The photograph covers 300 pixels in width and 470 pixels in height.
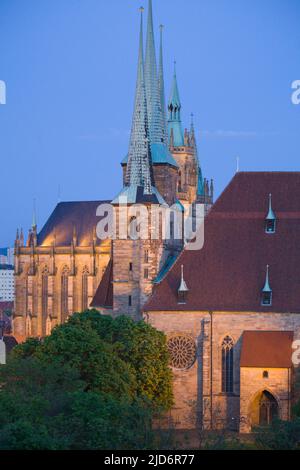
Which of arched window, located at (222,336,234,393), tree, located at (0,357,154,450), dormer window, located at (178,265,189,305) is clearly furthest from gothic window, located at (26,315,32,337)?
tree, located at (0,357,154,450)

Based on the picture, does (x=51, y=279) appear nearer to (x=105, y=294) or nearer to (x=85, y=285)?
(x=85, y=285)

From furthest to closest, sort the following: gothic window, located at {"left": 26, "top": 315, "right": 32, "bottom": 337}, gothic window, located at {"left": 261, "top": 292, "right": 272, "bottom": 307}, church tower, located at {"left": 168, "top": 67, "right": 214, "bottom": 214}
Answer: gothic window, located at {"left": 26, "top": 315, "right": 32, "bottom": 337} → church tower, located at {"left": 168, "top": 67, "right": 214, "bottom": 214} → gothic window, located at {"left": 261, "top": 292, "right": 272, "bottom": 307}

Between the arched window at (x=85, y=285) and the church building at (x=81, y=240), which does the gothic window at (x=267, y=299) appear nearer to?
the church building at (x=81, y=240)

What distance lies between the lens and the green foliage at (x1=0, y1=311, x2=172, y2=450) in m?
44.6

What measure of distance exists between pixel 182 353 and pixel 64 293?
46.9 m

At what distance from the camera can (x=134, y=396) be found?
188ft

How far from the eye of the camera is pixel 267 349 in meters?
61.9

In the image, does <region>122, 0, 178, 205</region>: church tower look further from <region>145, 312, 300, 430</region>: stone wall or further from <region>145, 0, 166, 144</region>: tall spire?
<region>145, 312, 300, 430</region>: stone wall

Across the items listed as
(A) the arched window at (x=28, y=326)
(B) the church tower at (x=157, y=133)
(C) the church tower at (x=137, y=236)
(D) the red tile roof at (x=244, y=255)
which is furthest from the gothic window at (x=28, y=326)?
(D) the red tile roof at (x=244, y=255)

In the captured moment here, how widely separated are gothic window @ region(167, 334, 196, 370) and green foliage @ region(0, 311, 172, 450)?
56.5 inches

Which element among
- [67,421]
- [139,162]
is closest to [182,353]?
[139,162]

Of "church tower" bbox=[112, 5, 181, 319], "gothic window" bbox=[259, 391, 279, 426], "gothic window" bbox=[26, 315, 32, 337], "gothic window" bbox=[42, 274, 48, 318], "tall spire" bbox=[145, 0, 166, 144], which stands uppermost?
"tall spire" bbox=[145, 0, 166, 144]
